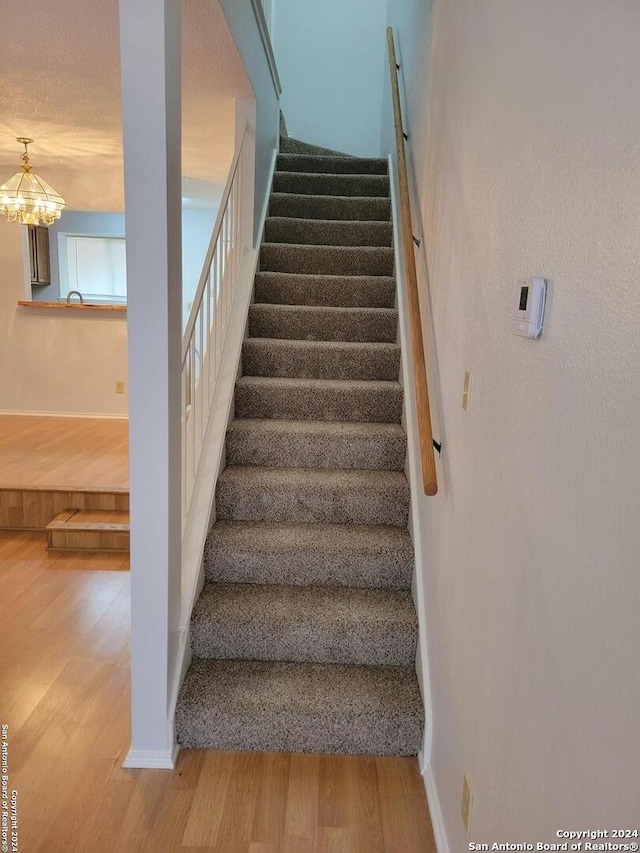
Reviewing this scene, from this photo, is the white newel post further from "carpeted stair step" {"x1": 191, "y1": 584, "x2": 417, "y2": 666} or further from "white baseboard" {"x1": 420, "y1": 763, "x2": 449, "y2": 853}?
"white baseboard" {"x1": 420, "y1": 763, "x2": 449, "y2": 853}

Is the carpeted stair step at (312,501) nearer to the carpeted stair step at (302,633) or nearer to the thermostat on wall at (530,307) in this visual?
the carpeted stair step at (302,633)

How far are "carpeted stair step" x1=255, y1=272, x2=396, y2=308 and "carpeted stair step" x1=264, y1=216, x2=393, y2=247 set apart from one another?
49 centimetres

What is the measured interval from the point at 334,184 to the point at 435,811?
3.87 metres

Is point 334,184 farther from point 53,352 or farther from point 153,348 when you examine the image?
point 53,352

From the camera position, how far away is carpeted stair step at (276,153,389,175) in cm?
447

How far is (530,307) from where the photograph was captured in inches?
41.8

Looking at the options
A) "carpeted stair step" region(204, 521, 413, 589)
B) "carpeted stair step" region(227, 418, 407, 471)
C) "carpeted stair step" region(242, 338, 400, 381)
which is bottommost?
"carpeted stair step" region(204, 521, 413, 589)

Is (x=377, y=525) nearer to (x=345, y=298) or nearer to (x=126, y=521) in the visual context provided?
(x=345, y=298)

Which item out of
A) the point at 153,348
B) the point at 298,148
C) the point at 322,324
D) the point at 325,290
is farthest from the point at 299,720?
the point at 298,148

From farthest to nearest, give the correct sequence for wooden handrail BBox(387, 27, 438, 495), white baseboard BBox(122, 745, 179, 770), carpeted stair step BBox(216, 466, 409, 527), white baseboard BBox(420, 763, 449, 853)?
carpeted stair step BBox(216, 466, 409, 527) → white baseboard BBox(122, 745, 179, 770) → wooden handrail BBox(387, 27, 438, 495) → white baseboard BBox(420, 763, 449, 853)

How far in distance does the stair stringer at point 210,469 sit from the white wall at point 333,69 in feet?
8.01

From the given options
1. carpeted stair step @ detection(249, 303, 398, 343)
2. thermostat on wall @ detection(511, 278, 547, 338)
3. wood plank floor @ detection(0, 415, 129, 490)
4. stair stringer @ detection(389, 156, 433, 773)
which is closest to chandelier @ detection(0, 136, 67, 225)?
wood plank floor @ detection(0, 415, 129, 490)

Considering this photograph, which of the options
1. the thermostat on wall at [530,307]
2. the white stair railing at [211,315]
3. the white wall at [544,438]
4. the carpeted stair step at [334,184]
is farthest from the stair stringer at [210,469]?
the thermostat on wall at [530,307]

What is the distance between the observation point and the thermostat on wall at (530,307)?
1.04 metres
